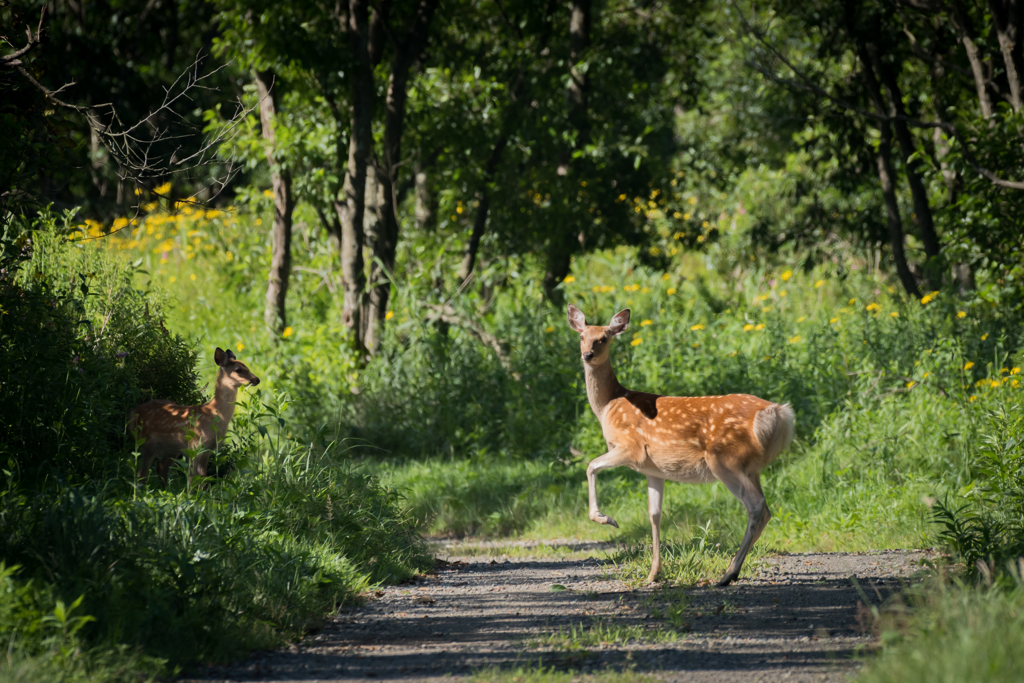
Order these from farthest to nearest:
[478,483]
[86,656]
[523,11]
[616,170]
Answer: [616,170] < [523,11] < [478,483] < [86,656]

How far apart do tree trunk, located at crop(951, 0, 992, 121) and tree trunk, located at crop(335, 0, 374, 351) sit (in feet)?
20.6

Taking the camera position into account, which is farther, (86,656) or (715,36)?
(715,36)

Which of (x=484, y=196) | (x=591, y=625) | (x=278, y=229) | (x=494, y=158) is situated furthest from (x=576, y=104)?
(x=591, y=625)

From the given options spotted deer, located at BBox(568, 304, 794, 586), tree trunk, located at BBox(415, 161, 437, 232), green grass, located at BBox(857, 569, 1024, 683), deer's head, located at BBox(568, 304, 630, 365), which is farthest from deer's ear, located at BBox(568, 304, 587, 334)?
tree trunk, located at BBox(415, 161, 437, 232)

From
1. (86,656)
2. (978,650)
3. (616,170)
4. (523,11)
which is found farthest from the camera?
(616,170)

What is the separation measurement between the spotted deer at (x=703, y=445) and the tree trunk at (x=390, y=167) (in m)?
5.92

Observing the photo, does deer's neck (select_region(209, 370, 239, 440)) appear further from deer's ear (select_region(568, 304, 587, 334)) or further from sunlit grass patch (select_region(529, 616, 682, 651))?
sunlit grass patch (select_region(529, 616, 682, 651))

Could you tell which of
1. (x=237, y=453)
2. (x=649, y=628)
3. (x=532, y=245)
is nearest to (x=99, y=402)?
(x=237, y=453)

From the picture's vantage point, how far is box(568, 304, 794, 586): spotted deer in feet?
20.6

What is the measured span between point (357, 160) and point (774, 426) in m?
6.91

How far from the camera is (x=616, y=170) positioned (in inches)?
542

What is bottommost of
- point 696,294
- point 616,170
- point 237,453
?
point 237,453

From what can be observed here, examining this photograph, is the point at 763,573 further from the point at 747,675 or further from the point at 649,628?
the point at 747,675

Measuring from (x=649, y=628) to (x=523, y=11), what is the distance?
9.64 m
